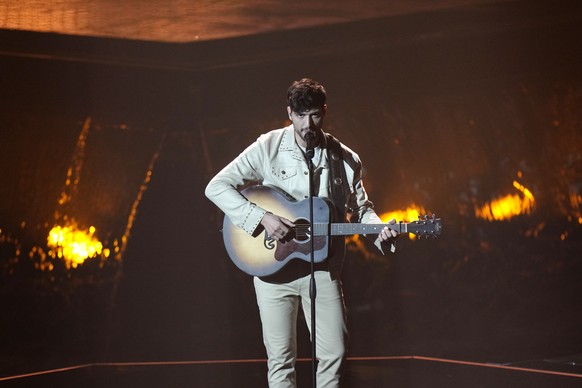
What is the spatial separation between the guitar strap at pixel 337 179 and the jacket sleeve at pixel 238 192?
30cm

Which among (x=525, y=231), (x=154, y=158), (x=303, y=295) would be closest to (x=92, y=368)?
(x=154, y=158)

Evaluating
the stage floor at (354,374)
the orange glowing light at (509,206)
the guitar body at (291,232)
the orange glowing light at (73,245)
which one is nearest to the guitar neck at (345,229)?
the guitar body at (291,232)

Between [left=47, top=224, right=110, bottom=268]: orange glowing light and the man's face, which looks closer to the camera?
the man's face

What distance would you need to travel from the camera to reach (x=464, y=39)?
527 cm

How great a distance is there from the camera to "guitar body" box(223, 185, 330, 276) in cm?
312

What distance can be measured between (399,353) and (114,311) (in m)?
2.04

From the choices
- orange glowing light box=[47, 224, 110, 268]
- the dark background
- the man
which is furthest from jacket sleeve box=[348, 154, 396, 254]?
orange glowing light box=[47, 224, 110, 268]

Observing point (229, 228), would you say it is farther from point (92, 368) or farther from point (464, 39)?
point (464, 39)

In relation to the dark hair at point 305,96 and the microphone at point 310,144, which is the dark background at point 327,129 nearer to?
the dark hair at point 305,96

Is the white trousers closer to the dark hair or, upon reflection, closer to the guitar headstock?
the guitar headstock

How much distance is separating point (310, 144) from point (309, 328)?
738mm

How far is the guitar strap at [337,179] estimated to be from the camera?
322 centimetres

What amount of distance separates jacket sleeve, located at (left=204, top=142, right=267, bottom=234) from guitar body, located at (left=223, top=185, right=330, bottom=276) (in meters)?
0.06

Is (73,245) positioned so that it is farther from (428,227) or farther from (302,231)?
(428,227)
